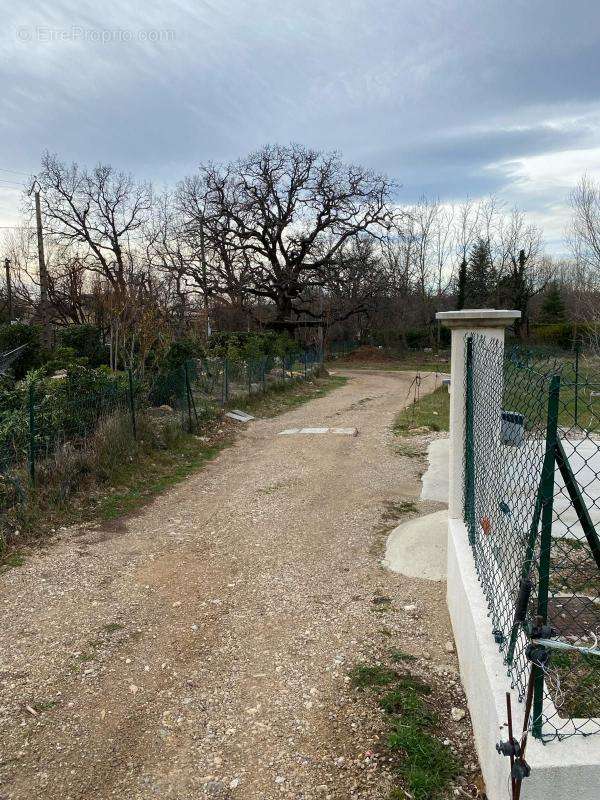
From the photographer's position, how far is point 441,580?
454 centimetres

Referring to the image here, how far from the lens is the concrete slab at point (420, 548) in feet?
15.7

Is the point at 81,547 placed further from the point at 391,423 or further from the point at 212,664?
the point at 391,423

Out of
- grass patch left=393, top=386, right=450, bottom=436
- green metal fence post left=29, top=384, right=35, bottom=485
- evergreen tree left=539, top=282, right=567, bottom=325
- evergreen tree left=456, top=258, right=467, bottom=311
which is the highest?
evergreen tree left=456, top=258, right=467, bottom=311

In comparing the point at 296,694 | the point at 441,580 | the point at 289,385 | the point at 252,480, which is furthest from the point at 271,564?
the point at 289,385

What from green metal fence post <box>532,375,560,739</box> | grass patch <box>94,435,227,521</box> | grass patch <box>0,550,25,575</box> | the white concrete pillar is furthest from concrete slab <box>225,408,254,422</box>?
green metal fence post <box>532,375,560,739</box>

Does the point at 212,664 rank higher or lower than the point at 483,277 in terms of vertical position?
lower

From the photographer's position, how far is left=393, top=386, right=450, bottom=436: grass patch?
38.3ft

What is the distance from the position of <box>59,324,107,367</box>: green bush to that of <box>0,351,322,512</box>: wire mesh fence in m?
3.76

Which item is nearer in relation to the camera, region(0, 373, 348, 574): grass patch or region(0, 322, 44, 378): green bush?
region(0, 373, 348, 574): grass patch

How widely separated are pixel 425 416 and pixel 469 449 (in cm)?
952

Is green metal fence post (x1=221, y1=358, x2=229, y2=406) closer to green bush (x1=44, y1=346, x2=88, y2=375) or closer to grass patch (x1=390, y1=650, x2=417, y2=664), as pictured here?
green bush (x1=44, y1=346, x2=88, y2=375)

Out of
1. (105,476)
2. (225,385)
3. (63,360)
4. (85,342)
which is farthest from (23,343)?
(105,476)

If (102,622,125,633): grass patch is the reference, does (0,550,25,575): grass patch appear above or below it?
above

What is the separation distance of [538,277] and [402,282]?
11789mm
